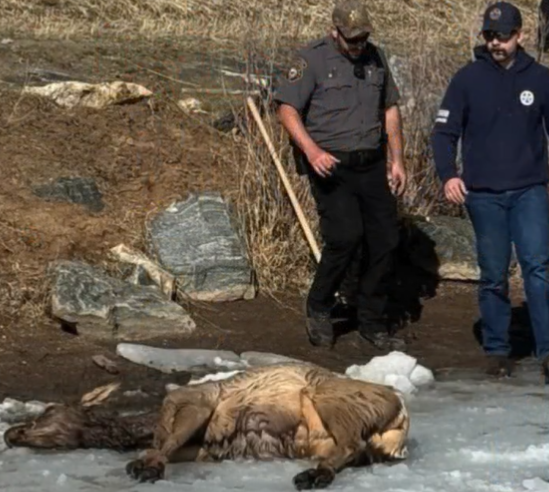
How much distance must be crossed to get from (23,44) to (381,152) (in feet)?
19.0

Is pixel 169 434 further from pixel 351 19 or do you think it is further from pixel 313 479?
pixel 351 19

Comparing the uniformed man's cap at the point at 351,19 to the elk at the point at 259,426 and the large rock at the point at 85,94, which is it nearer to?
the elk at the point at 259,426

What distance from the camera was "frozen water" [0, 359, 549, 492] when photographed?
6.29 metres

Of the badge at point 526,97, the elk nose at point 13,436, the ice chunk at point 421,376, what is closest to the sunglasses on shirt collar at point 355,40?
the badge at point 526,97

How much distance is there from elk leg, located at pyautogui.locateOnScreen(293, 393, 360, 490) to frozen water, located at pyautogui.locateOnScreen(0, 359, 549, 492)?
0.07 metres

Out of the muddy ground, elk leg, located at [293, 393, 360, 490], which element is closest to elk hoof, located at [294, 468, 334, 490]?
elk leg, located at [293, 393, 360, 490]

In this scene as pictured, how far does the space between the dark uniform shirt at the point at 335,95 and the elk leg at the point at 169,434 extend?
273 cm

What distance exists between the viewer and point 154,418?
6883 mm

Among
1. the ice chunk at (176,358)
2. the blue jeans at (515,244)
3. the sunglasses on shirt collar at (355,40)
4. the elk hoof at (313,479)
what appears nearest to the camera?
the elk hoof at (313,479)

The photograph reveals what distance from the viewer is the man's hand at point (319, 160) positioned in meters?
8.61

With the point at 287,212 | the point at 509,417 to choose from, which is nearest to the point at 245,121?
the point at 287,212

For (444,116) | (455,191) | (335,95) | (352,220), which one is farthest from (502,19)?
(352,220)

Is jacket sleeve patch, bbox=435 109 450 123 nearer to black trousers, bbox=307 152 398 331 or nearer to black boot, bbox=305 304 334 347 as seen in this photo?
black trousers, bbox=307 152 398 331

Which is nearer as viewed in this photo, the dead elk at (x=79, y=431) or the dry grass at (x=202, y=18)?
the dead elk at (x=79, y=431)
